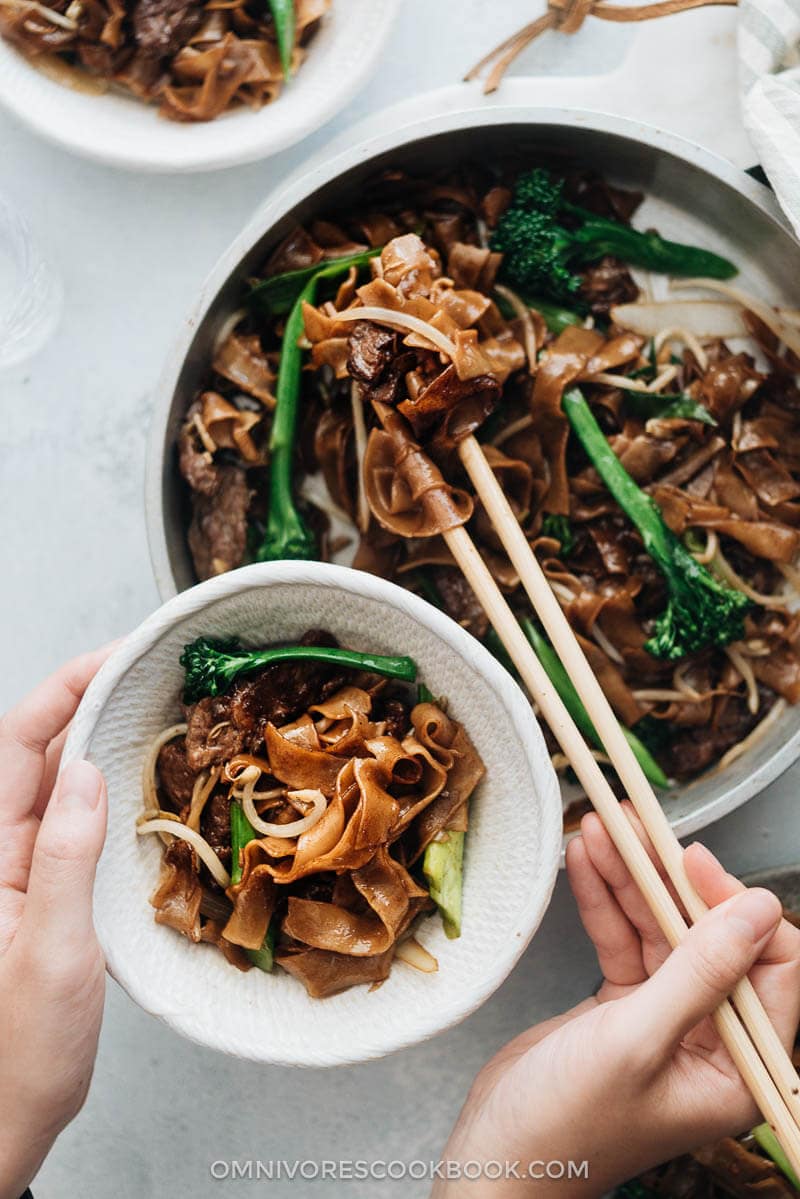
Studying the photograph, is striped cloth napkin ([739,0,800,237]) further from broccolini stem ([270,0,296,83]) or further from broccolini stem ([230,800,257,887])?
broccolini stem ([230,800,257,887])

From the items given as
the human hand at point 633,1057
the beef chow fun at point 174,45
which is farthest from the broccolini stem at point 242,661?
the beef chow fun at point 174,45

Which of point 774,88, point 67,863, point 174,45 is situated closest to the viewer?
point 67,863

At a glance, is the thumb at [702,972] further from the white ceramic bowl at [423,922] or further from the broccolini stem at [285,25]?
the broccolini stem at [285,25]

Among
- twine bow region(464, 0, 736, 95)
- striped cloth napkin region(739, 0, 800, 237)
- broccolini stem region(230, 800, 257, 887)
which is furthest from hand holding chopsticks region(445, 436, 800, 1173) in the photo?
twine bow region(464, 0, 736, 95)

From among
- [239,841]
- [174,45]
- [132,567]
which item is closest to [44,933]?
[239,841]

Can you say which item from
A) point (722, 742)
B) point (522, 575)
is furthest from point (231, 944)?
point (722, 742)

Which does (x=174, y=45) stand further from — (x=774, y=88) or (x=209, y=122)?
(x=774, y=88)

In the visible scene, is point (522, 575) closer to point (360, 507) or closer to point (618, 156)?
point (360, 507)
